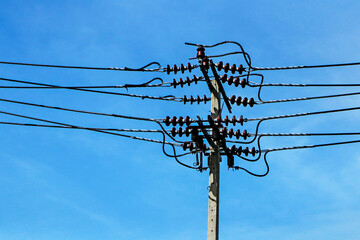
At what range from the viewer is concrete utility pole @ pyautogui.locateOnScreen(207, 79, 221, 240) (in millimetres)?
11492

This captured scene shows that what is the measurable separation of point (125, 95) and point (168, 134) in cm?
192

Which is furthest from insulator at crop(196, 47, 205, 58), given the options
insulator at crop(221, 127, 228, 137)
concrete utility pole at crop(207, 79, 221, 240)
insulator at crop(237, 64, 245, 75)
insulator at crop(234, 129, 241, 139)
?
insulator at crop(234, 129, 241, 139)

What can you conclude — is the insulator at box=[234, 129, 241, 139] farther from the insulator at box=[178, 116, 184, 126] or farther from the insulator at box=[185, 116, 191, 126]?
the insulator at box=[178, 116, 184, 126]

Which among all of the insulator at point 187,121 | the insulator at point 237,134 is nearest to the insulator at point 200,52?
the insulator at point 187,121

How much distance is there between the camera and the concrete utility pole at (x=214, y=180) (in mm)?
11492

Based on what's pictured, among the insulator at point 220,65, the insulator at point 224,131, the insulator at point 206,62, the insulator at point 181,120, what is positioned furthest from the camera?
the insulator at point 181,120

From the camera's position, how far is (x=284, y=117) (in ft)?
41.3

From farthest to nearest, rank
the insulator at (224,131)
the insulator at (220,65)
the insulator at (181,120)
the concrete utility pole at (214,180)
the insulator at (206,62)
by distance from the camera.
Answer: the insulator at (181,120)
the insulator at (220,65)
the insulator at (206,62)
the insulator at (224,131)
the concrete utility pole at (214,180)

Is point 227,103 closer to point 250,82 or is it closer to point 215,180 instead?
point 250,82

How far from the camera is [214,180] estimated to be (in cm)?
1203

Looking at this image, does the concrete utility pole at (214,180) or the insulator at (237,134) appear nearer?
the concrete utility pole at (214,180)

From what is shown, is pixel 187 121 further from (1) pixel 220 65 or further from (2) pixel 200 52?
(2) pixel 200 52

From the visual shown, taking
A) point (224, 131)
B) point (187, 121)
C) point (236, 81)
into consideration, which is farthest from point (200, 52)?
point (224, 131)

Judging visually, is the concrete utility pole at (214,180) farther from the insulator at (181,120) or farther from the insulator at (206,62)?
the insulator at (181,120)
